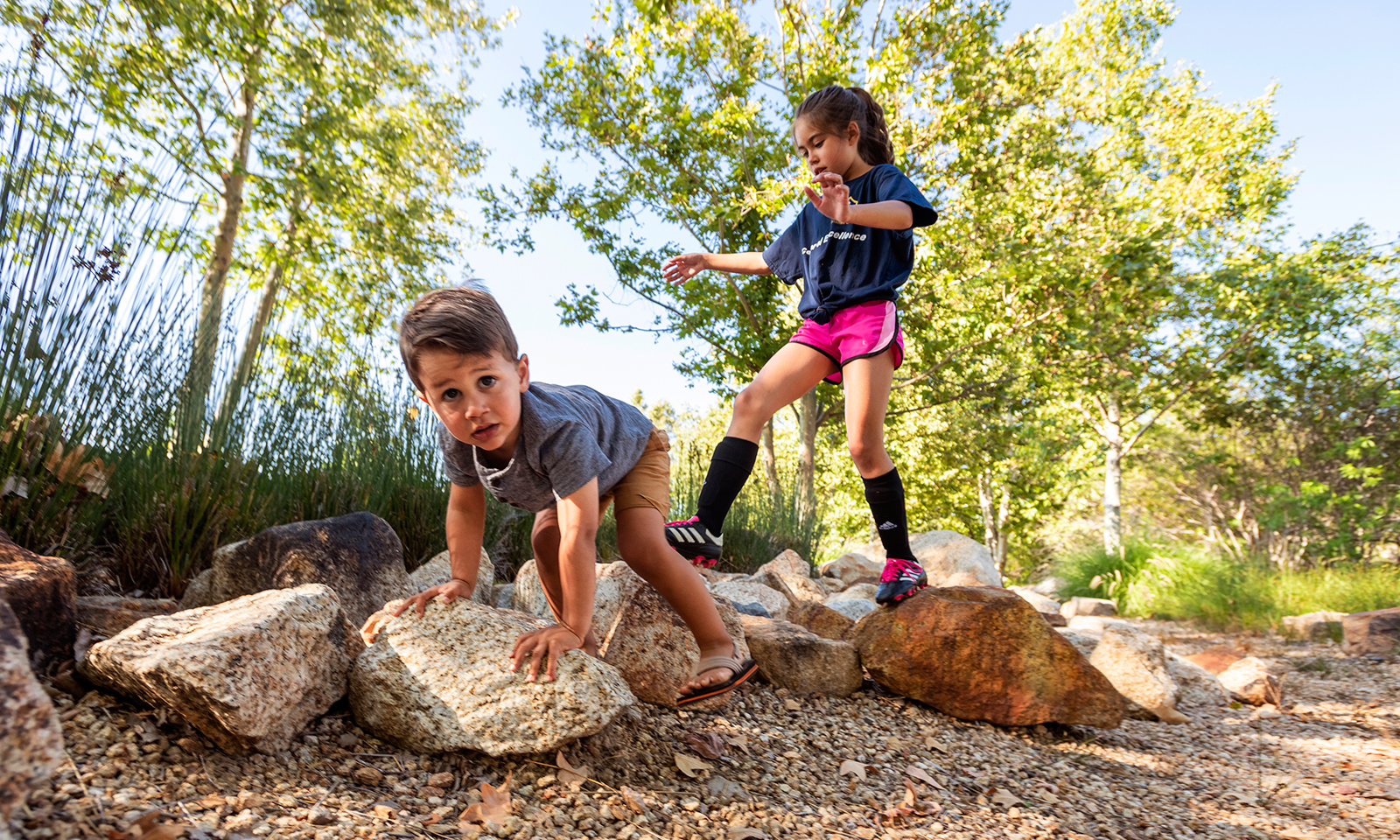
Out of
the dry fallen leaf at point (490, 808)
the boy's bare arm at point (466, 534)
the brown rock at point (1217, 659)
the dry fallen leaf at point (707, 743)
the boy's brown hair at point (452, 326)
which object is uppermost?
the boy's brown hair at point (452, 326)

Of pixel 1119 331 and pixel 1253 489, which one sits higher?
pixel 1119 331

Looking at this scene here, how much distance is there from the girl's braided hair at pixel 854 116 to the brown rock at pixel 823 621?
175 cm

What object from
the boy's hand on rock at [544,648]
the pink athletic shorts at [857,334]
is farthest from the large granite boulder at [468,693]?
the pink athletic shorts at [857,334]

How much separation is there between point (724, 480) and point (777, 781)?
34.4 inches

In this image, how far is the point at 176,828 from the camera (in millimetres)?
1175

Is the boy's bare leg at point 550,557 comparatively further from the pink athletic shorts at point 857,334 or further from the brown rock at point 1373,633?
the brown rock at point 1373,633

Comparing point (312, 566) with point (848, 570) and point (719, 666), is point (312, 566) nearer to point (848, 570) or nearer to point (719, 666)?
point (719, 666)

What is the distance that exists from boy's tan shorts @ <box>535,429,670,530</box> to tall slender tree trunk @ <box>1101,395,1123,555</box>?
11.7 metres

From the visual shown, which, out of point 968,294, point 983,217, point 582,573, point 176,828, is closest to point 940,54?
point 983,217

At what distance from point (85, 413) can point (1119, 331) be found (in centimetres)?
1326

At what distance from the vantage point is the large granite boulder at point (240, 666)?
57.1 inches

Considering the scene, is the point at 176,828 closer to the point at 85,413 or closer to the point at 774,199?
the point at 85,413

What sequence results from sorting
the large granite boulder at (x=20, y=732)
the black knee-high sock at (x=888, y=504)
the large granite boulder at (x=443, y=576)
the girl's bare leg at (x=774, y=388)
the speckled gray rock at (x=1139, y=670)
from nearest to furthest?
the large granite boulder at (x=20, y=732), the girl's bare leg at (x=774, y=388), the black knee-high sock at (x=888, y=504), the large granite boulder at (x=443, y=576), the speckled gray rock at (x=1139, y=670)

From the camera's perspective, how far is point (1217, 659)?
4910 mm
